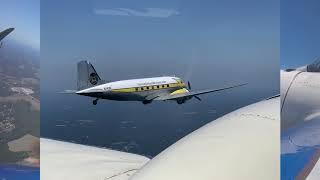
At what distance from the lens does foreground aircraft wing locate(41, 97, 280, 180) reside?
→ 9.11ft

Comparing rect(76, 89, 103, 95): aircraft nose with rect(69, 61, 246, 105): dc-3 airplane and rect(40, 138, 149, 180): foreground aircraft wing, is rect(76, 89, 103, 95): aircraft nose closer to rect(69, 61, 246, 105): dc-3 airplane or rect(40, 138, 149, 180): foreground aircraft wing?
rect(69, 61, 246, 105): dc-3 airplane

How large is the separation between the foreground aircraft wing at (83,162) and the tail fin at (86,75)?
0.32 metres

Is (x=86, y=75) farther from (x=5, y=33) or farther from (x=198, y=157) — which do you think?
(x=198, y=157)

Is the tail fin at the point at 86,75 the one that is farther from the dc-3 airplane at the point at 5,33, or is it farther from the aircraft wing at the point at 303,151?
the aircraft wing at the point at 303,151

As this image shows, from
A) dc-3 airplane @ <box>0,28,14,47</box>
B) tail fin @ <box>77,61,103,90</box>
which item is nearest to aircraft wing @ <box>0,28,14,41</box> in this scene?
dc-3 airplane @ <box>0,28,14,47</box>

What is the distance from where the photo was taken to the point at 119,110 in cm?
324

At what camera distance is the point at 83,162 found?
314 centimetres

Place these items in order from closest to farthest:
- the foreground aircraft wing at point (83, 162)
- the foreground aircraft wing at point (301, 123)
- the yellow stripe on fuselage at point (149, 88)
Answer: the foreground aircraft wing at point (83, 162) < the yellow stripe on fuselage at point (149, 88) < the foreground aircraft wing at point (301, 123)

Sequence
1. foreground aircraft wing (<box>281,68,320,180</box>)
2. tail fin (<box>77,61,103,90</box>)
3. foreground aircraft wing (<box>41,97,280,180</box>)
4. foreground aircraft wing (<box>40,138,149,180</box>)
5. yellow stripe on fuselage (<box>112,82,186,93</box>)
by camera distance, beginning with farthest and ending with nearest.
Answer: foreground aircraft wing (<box>281,68,320,180</box>)
yellow stripe on fuselage (<box>112,82,186,93</box>)
tail fin (<box>77,61,103,90</box>)
foreground aircraft wing (<box>40,138,149,180</box>)
foreground aircraft wing (<box>41,97,280,180</box>)

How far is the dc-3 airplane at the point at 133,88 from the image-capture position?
314 cm

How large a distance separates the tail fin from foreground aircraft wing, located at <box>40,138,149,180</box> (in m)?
0.32

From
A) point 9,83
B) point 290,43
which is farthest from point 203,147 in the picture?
point 290,43

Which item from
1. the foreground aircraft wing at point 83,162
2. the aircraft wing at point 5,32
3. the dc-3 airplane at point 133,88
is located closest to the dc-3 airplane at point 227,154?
the foreground aircraft wing at point 83,162

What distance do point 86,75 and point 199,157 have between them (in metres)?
0.76
